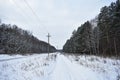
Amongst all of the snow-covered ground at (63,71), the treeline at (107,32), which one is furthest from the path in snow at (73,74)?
the treeline at (107,32)

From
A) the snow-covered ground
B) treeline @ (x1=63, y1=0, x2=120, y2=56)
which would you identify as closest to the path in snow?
the snow-covered ground

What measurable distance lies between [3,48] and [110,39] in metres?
36.7

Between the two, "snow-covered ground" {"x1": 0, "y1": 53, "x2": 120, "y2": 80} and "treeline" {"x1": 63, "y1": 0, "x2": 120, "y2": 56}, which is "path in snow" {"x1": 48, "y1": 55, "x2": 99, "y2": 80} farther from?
"treeline" {"x1": 63, "y1": 0, "x2": 120, "y2": 56}

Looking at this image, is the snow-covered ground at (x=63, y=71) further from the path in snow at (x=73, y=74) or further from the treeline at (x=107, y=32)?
the treeline at (x=107, y=32)

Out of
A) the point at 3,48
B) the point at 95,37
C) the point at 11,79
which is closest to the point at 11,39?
the point at 3,48

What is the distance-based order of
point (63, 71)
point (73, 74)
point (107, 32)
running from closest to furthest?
point (73, 74) < point (63, 71) < point (107, 32)

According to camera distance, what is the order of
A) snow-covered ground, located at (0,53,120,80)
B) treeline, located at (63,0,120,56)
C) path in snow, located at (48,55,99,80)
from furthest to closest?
1. treeline, located at (63,0,120,56)
2. snow-covered ground, located at (0,53,120,80)
3. path in snow, located at (48,55,99,80)

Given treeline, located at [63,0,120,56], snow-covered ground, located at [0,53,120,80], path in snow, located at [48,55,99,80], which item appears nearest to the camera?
path in snow, located at [48,55,99,80]

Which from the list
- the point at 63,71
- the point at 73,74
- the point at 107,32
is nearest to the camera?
the point at 73,74

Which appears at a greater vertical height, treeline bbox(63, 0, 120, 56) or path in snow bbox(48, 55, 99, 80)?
treeline bbox(63, 0, 120, 56)

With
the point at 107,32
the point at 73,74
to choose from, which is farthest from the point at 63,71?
the point at 107,32

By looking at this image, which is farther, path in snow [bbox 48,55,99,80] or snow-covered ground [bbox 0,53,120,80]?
snow-covered ground [bbox 0,53,120,80]

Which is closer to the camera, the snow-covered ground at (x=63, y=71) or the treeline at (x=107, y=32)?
the snow-covered ground at (x=63, y=71)

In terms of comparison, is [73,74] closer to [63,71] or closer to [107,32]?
[63,71]
